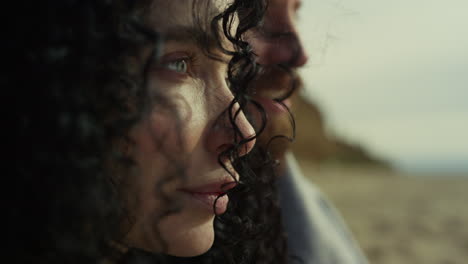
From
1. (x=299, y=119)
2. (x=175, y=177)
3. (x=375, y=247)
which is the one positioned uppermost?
(x=175, y=177)

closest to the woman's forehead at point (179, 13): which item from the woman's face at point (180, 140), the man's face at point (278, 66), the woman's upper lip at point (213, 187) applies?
the woman's face at point (180, 140)

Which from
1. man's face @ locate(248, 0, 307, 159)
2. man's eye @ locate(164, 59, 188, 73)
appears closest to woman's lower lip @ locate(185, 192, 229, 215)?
man's eye @ locate(164, 59, 188, 73)

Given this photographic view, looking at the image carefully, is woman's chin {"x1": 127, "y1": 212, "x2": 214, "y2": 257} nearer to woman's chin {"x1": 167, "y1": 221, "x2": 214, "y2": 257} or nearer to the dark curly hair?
woman's chin {"x1": 167, "y1": 221, "x2": 214, "y2": 257}

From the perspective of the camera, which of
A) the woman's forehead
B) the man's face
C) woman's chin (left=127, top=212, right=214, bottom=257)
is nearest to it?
the woman's forehead

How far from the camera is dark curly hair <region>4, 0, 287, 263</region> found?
0.96 m

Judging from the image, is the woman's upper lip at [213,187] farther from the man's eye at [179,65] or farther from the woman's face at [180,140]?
the man's eye at [179,65]

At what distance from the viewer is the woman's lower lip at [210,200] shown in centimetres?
127

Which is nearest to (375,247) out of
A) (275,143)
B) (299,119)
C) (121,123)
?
(275,143)

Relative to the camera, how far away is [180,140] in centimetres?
113

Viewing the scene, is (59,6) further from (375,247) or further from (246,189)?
(375,247)

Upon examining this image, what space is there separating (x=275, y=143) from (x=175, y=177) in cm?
91

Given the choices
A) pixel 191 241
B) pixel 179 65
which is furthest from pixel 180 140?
pixel 191 241

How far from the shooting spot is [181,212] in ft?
4.13

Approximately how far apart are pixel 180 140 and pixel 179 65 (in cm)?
22
